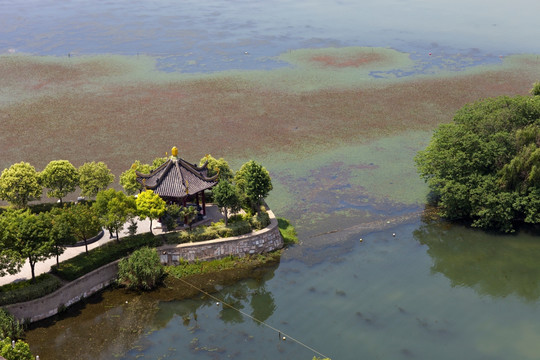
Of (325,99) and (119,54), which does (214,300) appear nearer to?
(325,99)

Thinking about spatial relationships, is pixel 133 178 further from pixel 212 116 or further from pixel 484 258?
pixel 484 258

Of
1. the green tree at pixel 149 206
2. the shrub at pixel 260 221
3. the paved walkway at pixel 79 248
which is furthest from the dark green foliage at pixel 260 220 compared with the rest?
the green tree at pixel 149 206

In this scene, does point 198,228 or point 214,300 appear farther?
point 198,228

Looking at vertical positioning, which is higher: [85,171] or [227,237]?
[85,171]

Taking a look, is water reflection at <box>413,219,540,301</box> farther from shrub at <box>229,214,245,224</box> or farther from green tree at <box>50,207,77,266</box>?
green tree at <box>50,207,77,266</box>

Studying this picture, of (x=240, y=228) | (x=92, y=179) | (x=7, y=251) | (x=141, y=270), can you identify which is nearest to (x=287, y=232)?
(x=240, y=228)

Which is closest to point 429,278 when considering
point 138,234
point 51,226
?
point 138,234
